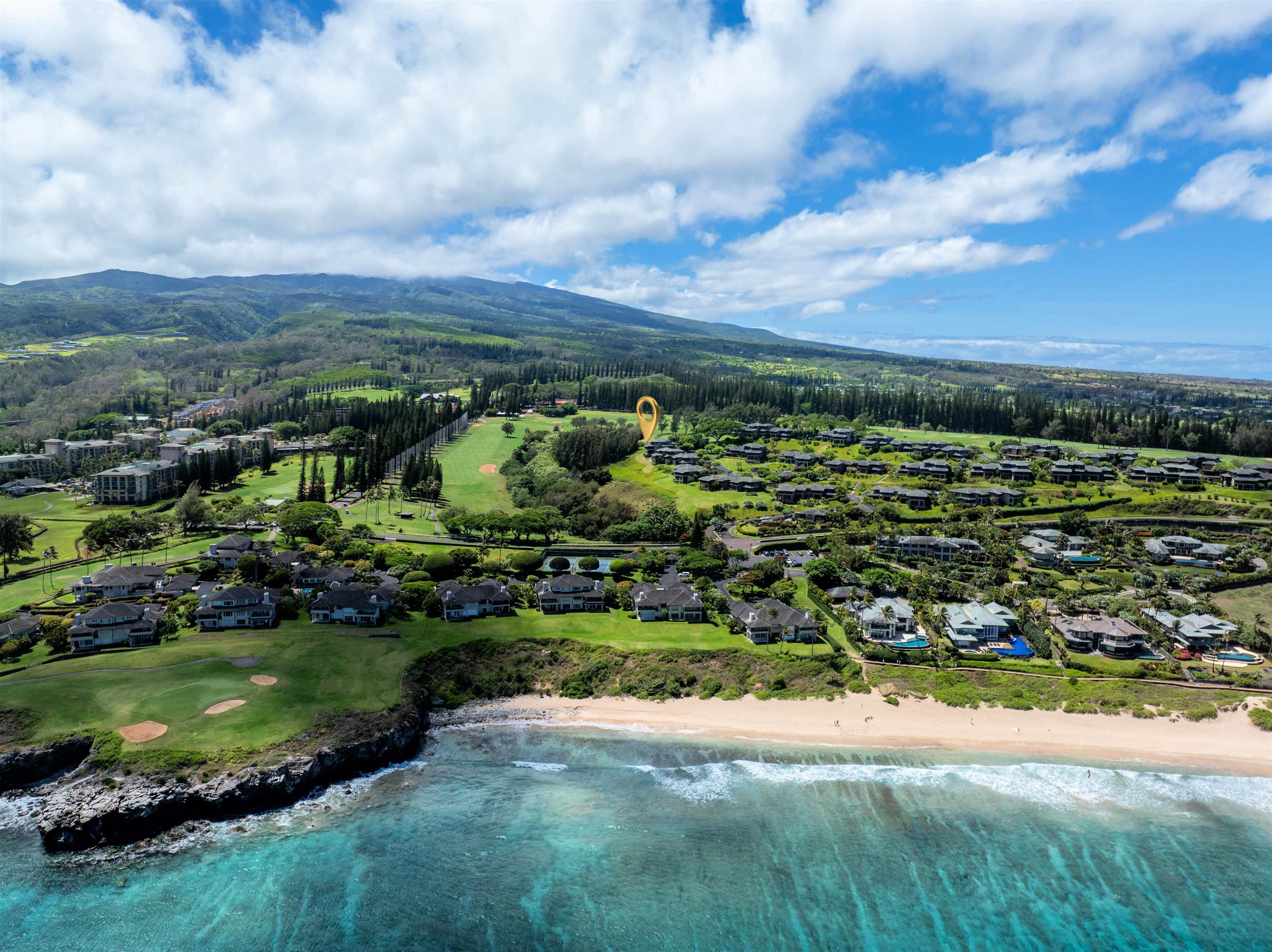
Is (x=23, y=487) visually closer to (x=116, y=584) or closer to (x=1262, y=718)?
(x=116, y=584)

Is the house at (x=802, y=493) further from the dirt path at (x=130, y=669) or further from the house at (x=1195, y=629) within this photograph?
the dirt path at (x=130, y=669)

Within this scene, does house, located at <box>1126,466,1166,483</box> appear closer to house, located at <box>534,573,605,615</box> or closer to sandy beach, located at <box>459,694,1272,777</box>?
sandy beach, located at <box>459,694,1272,777</box>

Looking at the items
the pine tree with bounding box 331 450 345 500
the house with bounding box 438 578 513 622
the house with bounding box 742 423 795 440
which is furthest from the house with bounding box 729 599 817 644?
the house with bounding box 742 423 795 440

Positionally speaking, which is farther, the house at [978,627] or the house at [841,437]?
the house at [841,437]

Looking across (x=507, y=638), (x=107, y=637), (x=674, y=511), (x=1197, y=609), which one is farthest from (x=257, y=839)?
(x=1197, y=609)

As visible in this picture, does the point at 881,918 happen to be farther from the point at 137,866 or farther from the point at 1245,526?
the point at 1245,526

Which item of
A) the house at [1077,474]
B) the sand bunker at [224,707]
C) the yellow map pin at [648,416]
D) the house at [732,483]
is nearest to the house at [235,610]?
the sand bunker at [224,707]
